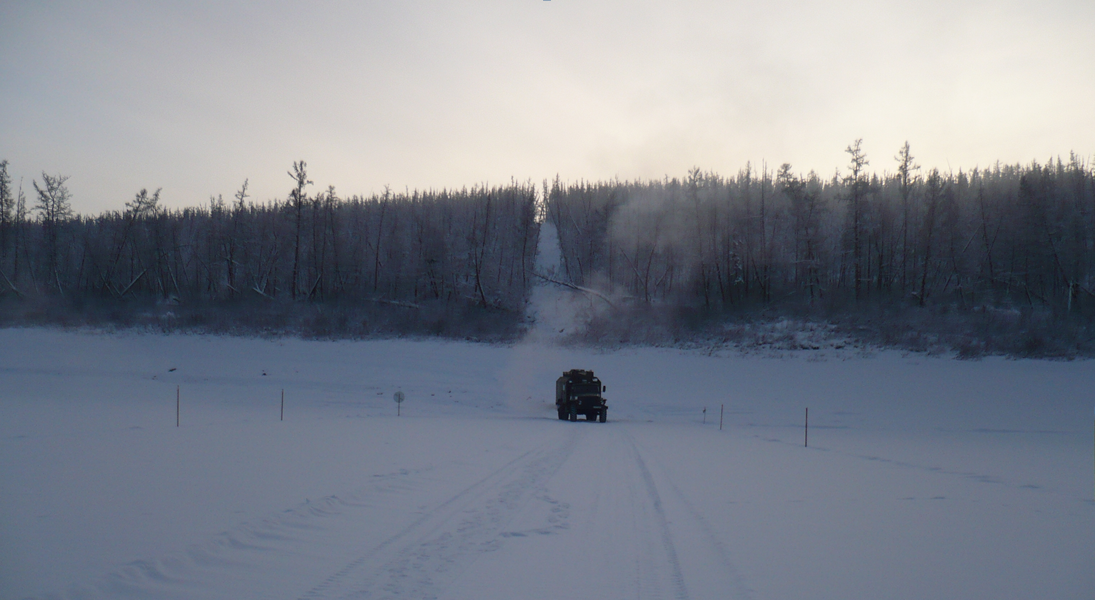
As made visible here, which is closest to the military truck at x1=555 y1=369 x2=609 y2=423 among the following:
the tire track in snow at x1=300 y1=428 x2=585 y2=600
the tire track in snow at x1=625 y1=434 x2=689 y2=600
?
the tire track in snow at x1=625 y1=434 x2=689 y2=600

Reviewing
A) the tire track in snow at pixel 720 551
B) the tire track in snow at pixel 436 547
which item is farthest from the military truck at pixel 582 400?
the tire track in snow at pixel 720 551

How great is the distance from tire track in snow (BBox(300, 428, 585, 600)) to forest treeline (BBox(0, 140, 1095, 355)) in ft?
123

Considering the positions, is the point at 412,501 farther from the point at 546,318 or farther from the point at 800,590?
the point at 546,318

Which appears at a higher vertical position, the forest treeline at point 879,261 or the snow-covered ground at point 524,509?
the forest treeline at point 879,261

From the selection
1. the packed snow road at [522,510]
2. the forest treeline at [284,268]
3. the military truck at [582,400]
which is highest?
the forest treeline at [284,268]

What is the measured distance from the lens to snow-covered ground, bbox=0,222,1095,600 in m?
5.40

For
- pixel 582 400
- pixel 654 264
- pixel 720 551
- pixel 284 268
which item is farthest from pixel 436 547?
pixel 284 268

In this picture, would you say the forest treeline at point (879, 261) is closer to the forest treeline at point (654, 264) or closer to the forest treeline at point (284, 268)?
the forest treeline at point (654, 264)

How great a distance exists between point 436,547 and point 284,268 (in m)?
75.2

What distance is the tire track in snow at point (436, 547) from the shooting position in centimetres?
509

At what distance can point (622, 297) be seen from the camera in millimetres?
63438

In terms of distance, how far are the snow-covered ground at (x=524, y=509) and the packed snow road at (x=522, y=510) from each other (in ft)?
0.13

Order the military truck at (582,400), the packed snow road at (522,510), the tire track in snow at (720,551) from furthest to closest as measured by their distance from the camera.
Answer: the military truck at (582,400) → the packed snow road at (522,510) → the tire track in snow at (720,551)

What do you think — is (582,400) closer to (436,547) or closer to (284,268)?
(436,547)
